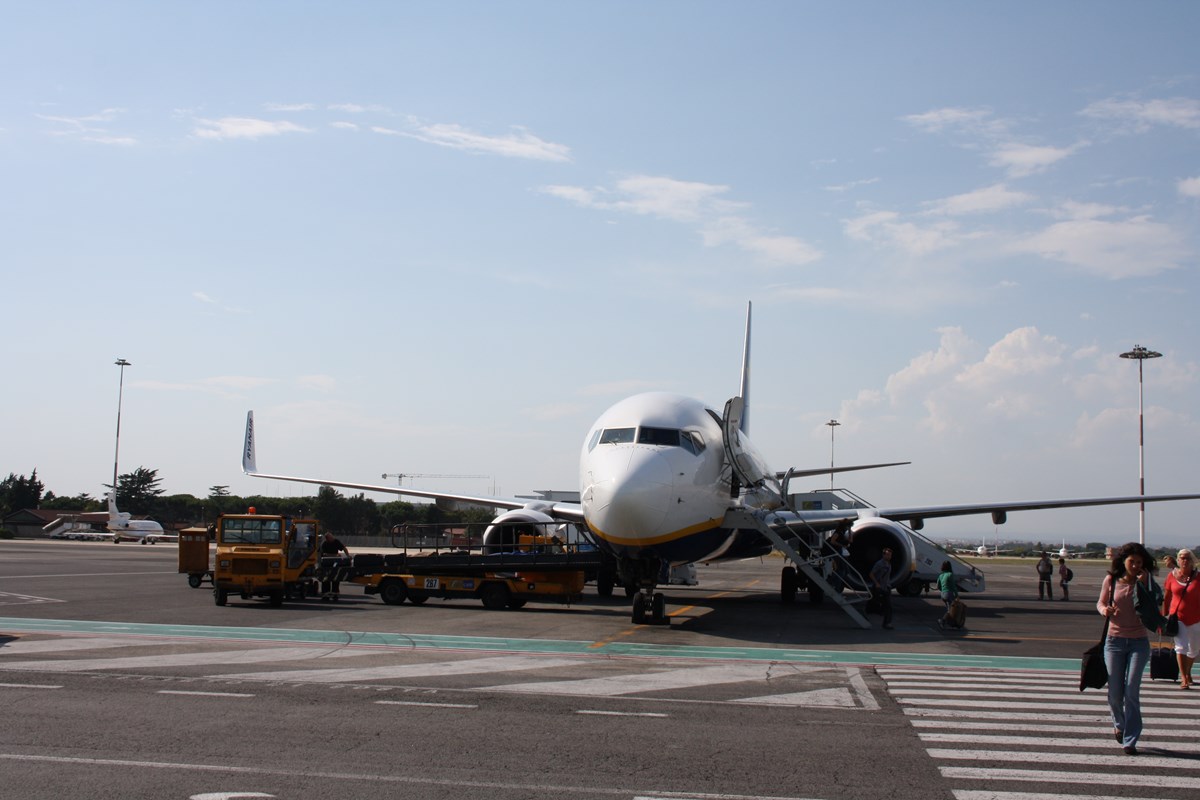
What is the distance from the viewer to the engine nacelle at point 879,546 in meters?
24.4

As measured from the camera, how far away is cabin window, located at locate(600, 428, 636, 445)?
744 inches

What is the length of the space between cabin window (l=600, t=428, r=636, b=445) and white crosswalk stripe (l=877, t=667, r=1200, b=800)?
7.14m

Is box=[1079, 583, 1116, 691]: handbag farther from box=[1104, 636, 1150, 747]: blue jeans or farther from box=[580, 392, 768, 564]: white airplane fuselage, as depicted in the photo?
box=[580, 392, 768, 564]: white airplane fuselage

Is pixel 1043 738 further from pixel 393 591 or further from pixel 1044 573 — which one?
pixel 1044 573

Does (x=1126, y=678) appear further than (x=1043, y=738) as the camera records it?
No

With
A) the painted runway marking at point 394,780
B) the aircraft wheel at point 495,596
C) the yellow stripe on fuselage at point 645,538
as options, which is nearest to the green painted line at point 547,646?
the yellow stripe on fuselage at point 645,538

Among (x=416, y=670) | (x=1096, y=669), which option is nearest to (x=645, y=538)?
(x=416, y=670)

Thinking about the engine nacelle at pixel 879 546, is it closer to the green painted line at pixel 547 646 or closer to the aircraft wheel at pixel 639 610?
the aircraft wheel at pixel 639 610

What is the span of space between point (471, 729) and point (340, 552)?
21.0 metres

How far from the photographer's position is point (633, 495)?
17.6 meters

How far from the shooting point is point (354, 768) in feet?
24.8

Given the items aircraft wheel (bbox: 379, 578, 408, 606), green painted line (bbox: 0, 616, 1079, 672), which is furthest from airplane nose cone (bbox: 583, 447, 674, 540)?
aircraft wheel (bbox: 379, 578, 408, 606)

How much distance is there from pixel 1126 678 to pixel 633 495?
31.7 ft

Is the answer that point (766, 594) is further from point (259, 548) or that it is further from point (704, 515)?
point (259, 548)
